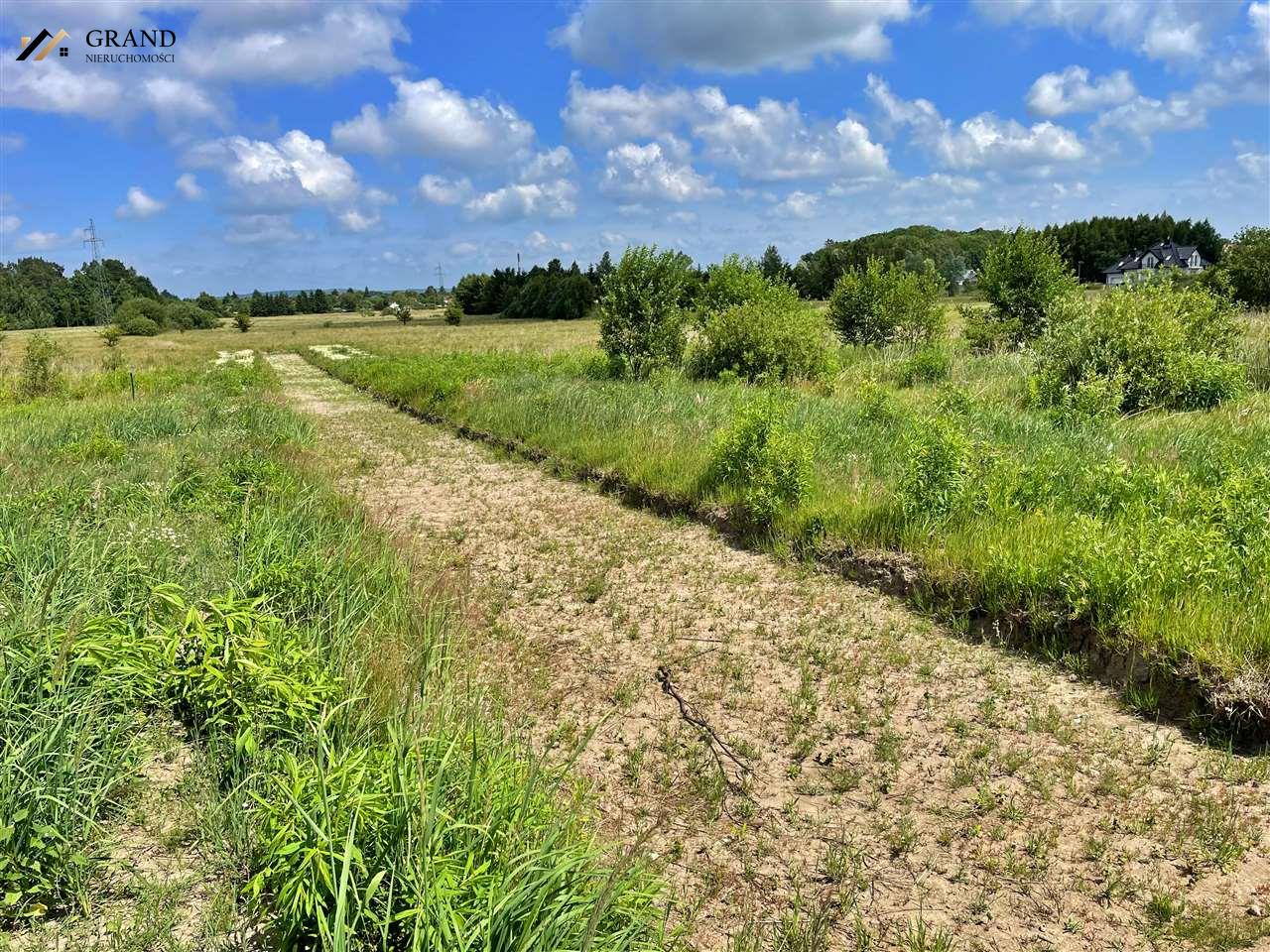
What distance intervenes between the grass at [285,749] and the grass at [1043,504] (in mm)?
3465

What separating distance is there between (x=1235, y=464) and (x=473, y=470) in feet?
30.6

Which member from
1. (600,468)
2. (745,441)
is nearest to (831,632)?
(745,441)

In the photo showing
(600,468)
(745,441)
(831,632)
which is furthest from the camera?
(600,468)

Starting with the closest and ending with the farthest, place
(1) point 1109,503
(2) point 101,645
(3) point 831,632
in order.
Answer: (2) point 101,645, (3) point 831,632, (1) point 1109,503

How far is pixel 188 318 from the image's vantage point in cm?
9081

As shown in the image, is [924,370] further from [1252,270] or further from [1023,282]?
[1252,270]

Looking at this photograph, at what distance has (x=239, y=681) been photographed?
10.3 feet

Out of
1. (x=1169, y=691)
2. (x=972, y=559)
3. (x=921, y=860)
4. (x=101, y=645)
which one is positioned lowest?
(x=921, y=860)

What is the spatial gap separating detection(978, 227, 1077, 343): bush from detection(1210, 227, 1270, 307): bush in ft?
47.4

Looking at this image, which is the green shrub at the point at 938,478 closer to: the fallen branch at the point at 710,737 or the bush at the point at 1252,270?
the fallen branch at the point at 710,737

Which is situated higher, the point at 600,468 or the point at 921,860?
the point at 600,468

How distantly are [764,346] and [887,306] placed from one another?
9.13m

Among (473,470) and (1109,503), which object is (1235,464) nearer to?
(1109,503)

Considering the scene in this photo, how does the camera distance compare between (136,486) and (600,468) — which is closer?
(136,486)
